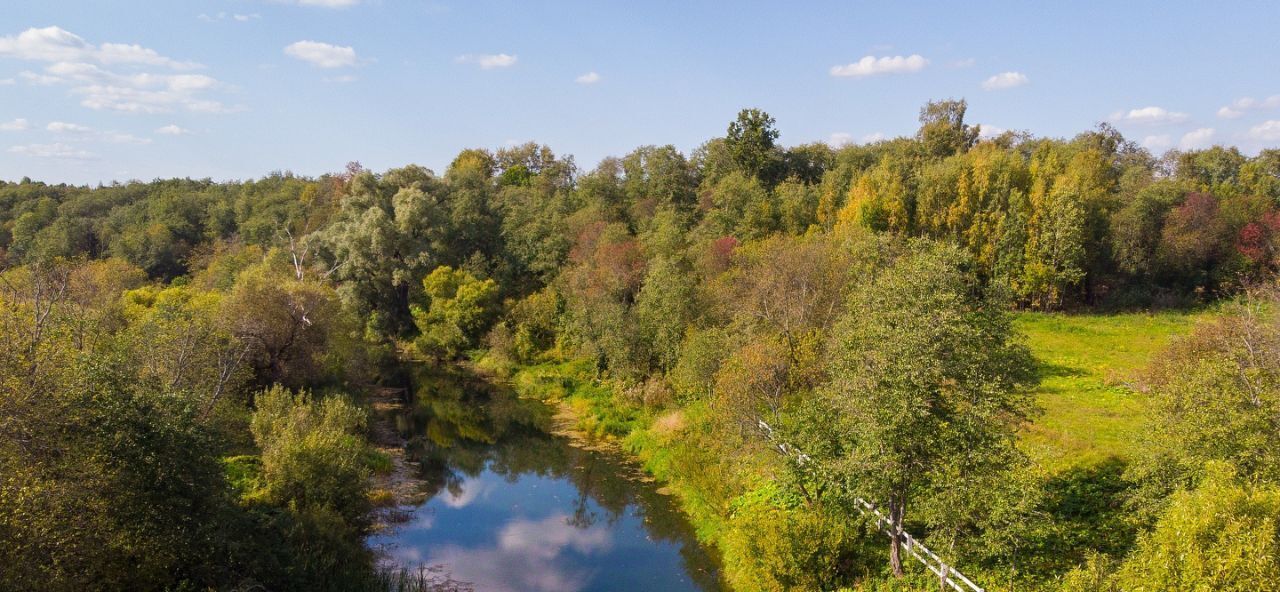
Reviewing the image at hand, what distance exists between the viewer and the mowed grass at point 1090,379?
22.9 meters

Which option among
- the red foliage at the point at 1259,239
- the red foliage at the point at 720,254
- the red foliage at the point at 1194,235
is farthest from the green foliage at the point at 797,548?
the red foliage at the point at 1259,239

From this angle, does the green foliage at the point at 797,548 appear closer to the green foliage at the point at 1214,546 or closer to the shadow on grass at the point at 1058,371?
the green foliage at the point at 1214,546

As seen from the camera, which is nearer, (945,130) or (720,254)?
(720,254)

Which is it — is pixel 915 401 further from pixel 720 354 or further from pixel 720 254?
pixel 720 254

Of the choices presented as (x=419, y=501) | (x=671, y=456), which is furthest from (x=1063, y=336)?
(x=419, y=501)

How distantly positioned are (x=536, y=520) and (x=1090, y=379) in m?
27.2

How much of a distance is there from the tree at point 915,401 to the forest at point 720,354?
11cm

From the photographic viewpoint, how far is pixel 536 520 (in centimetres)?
2602

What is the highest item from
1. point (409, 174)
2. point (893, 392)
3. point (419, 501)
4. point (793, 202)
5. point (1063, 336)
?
point (409, 174)

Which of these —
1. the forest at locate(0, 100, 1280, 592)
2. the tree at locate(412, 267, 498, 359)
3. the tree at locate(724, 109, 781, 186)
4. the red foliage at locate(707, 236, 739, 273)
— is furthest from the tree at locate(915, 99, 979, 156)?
the tree at locate(412, 267, 498, 359)

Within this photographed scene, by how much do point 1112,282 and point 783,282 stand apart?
3230 cm

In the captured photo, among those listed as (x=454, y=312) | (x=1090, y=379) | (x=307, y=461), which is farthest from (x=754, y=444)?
(x=454, y=312)

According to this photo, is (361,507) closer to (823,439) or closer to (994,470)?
(823,439)

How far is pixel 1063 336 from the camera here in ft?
135
